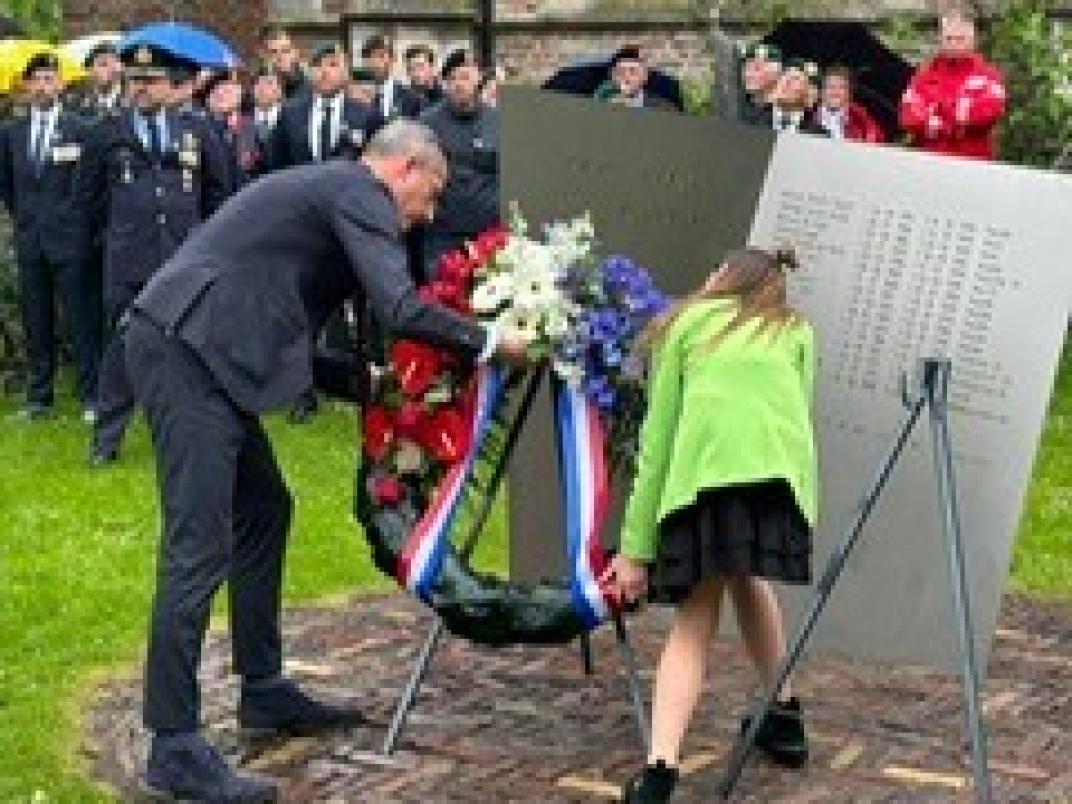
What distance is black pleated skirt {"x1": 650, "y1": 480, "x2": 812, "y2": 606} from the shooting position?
6.66m

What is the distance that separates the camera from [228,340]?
6.87 metres

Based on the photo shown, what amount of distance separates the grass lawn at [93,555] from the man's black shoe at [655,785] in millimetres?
1714

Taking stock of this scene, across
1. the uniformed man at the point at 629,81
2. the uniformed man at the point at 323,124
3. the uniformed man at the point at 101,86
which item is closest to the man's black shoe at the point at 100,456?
the uniformed man at the point at 101,86

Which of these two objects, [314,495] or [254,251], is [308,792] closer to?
[254,251]

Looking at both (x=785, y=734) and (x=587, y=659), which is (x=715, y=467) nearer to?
(x=785, y=734)

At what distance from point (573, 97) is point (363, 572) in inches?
104

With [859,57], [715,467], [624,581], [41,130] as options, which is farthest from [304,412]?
[715,467]

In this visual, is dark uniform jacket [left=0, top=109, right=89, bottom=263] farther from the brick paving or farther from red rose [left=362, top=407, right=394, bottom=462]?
red rose [left=362, top=407, right=394, bottom=462]

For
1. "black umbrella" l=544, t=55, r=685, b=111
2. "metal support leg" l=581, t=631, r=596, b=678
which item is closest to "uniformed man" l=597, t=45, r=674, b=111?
"black umbrella" l=544, t=55, r=685, b=111

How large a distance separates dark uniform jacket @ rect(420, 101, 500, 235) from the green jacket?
262 inches

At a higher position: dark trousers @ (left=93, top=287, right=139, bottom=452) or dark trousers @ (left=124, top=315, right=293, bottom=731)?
dark trousers @ (left=124, top=315, right=293, bottom=731)

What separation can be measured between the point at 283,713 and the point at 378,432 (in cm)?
100

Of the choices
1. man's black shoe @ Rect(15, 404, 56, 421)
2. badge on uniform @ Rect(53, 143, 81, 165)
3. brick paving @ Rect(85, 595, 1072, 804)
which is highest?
badge on uniform @ Rect(53, 143, 81, 165)

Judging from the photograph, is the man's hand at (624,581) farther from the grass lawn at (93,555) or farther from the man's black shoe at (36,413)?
the man's black shoe at (36,413)
